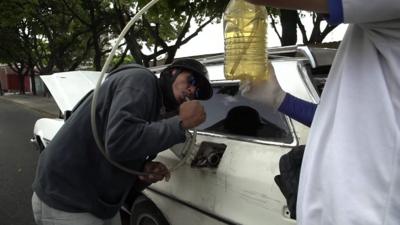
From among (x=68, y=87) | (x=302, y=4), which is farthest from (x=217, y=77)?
(x=302, y=4)

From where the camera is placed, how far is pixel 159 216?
3.50 m

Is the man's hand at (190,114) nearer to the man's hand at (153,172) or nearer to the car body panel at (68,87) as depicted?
the man's hand at (153,172)

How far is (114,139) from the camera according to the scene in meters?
2.22

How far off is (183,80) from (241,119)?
614 mm

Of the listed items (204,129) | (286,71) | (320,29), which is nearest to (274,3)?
(286,71)

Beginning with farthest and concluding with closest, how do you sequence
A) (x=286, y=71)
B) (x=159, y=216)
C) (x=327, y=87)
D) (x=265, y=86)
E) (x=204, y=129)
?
(x=159, y=216), (x=204, y=129), (x=286, y=71), (x=265, y=86), (x=327, y=87)

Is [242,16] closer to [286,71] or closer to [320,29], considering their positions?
[286,71]

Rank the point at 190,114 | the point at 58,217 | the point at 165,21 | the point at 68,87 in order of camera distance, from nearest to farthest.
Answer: the point at 190,114 → the point at 58,217 → the point at 68,87 → the point at 165,21

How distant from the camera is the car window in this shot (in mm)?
2719

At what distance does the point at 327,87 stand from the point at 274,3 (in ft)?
0.86

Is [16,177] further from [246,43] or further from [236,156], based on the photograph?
[246,43]

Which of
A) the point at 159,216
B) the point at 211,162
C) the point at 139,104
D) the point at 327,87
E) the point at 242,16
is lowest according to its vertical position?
the point at 159,216

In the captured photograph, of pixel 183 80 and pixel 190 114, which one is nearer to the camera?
pixel 190 114

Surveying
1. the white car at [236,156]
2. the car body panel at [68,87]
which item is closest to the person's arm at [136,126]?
A: the white car at [236,156]
